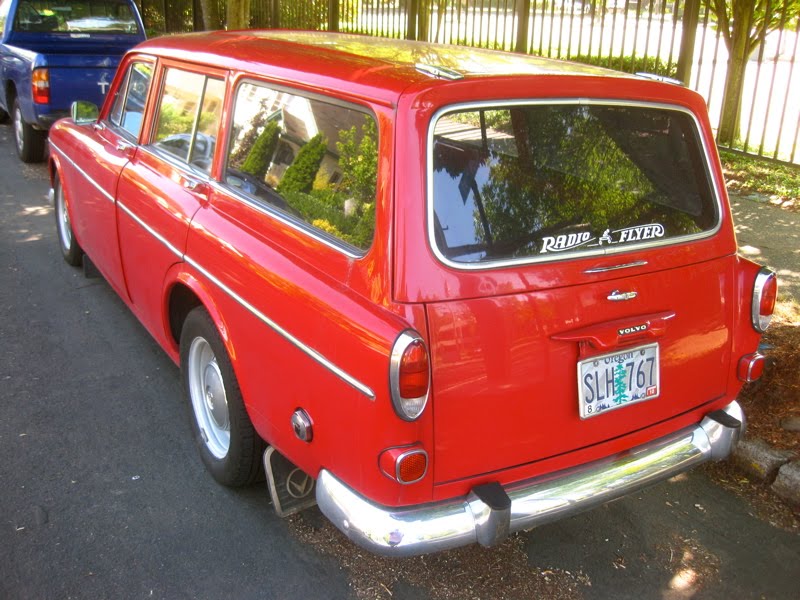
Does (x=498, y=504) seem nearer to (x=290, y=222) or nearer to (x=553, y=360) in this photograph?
(x=553, y=360)

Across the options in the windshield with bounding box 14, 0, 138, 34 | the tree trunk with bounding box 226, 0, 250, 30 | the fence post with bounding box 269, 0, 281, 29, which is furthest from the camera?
the fence post with bounding box 269, 0, 281, 29

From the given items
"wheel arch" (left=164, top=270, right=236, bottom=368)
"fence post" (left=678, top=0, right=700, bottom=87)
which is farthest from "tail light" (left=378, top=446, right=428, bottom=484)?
"fence post" (left=678, top=0, right=700, bottom=87)

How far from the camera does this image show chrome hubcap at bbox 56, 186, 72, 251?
584cm

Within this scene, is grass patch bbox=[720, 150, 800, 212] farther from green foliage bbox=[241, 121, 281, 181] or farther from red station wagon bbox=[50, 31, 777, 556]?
green foliage bbox=[241, 121, 281, 181]

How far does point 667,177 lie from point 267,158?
1.56m

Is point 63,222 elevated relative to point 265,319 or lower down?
lower down

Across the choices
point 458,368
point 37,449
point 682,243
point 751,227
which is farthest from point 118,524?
point 751,227

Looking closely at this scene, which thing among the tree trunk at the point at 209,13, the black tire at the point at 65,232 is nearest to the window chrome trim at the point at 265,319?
the black tire at the point at 65,232

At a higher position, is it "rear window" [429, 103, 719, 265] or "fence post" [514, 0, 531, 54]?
"fence post" [514, 0, 531, 54]

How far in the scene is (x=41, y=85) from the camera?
8.09m

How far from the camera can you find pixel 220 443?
3.48 metres

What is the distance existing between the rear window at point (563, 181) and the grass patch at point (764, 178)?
496 centimetres

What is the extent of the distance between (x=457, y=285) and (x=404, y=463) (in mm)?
563

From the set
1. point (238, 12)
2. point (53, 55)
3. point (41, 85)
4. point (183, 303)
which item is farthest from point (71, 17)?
point (183, 303)
